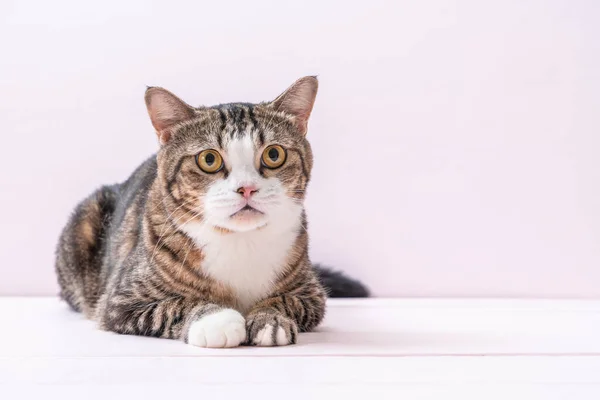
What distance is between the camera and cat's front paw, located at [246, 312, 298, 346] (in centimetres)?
173

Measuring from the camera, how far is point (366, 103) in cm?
312

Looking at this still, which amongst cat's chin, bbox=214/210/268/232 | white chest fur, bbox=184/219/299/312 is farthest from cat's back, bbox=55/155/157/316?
cat's chin, bbox=214/210/268/232

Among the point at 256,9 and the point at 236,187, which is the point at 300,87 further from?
the point at 256,9

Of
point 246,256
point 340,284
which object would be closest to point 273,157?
point 246,256

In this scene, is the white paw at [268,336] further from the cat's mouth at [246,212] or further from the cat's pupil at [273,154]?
the cat's pupil at [273,154]

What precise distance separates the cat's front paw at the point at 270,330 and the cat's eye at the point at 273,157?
0.36 metres

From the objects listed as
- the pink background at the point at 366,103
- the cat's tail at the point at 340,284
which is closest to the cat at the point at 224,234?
the cat's tail at the point at 340,284

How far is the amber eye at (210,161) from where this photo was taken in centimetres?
180

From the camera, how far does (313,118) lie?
314cm

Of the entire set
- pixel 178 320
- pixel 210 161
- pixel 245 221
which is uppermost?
pixel 210 161

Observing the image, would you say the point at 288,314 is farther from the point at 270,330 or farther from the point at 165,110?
the point at 165,110

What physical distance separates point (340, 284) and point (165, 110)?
1.18 metres

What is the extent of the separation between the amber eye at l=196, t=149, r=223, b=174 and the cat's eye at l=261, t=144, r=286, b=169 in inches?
4.2

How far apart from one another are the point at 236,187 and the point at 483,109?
5.58ft
